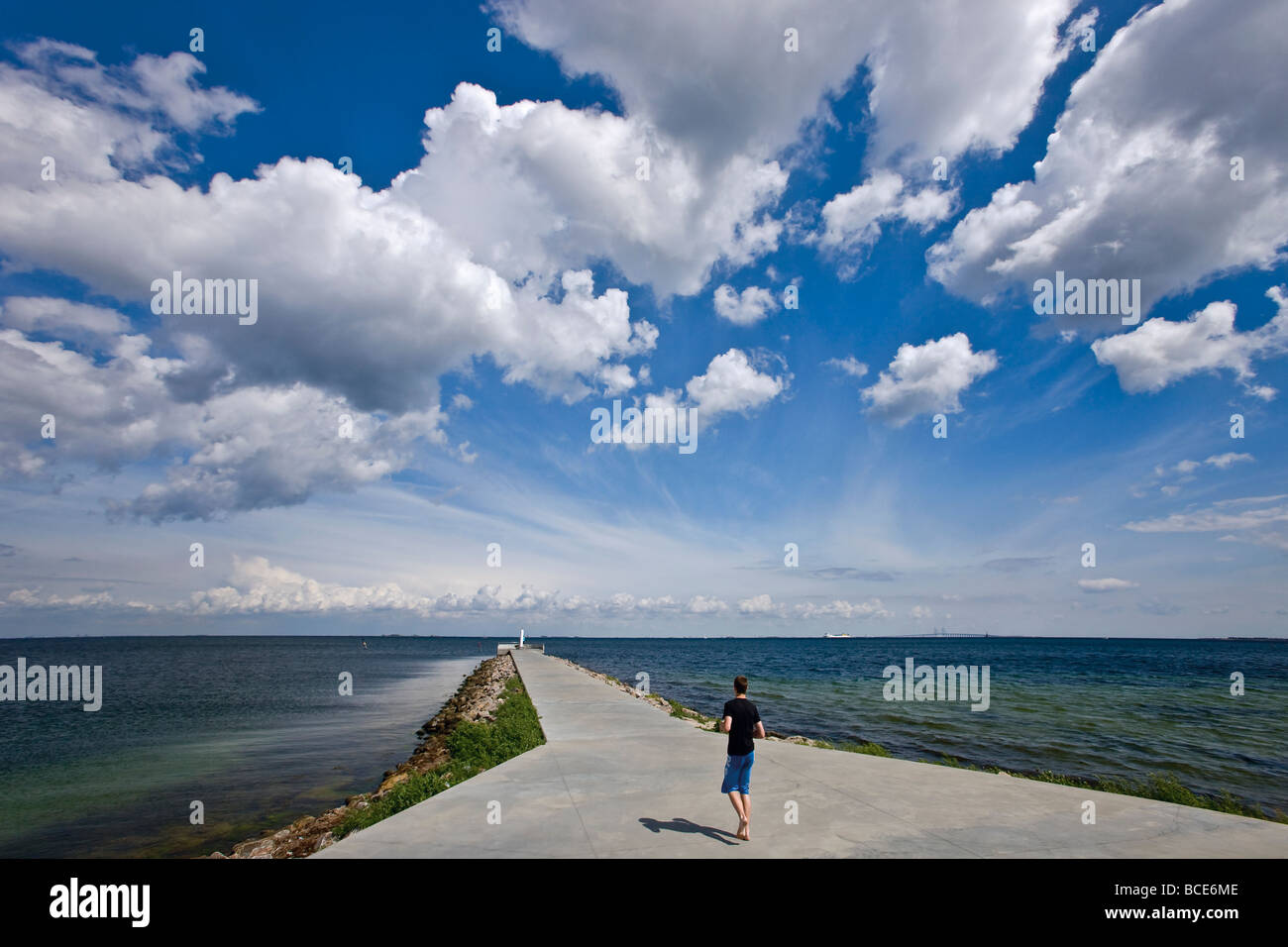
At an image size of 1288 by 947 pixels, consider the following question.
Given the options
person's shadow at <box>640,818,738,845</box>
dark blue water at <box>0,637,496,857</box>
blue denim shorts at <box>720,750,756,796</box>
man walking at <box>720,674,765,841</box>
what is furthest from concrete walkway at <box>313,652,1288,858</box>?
dark blue water at <box>0,637,496,857</box>

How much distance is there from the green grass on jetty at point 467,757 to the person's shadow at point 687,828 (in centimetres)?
417

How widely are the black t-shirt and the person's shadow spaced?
851mm

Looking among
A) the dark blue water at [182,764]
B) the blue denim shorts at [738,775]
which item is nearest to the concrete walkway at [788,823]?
the blue denim shorts at [738,775]

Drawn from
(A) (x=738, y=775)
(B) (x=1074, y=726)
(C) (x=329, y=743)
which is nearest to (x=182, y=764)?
(C) (x=329, y=743)

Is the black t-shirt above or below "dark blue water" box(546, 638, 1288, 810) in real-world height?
above

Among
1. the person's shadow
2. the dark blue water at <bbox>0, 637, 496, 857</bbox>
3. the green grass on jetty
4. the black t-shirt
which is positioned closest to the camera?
the person's shadow

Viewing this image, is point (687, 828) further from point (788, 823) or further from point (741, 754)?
point (788, 823)

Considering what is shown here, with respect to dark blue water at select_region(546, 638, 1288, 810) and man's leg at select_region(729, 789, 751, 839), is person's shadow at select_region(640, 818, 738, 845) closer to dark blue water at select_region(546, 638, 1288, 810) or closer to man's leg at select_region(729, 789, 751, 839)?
man's leg at select_region(729, 789, 751, 839)

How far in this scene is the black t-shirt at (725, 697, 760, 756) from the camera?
22.4ft

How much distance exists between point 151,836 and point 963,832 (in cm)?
1499

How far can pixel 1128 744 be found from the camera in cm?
1922

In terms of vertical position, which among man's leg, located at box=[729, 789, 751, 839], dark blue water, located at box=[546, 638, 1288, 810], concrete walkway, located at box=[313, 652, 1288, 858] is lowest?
dark blue water, located at box=[546, 638, 1288, 810]
